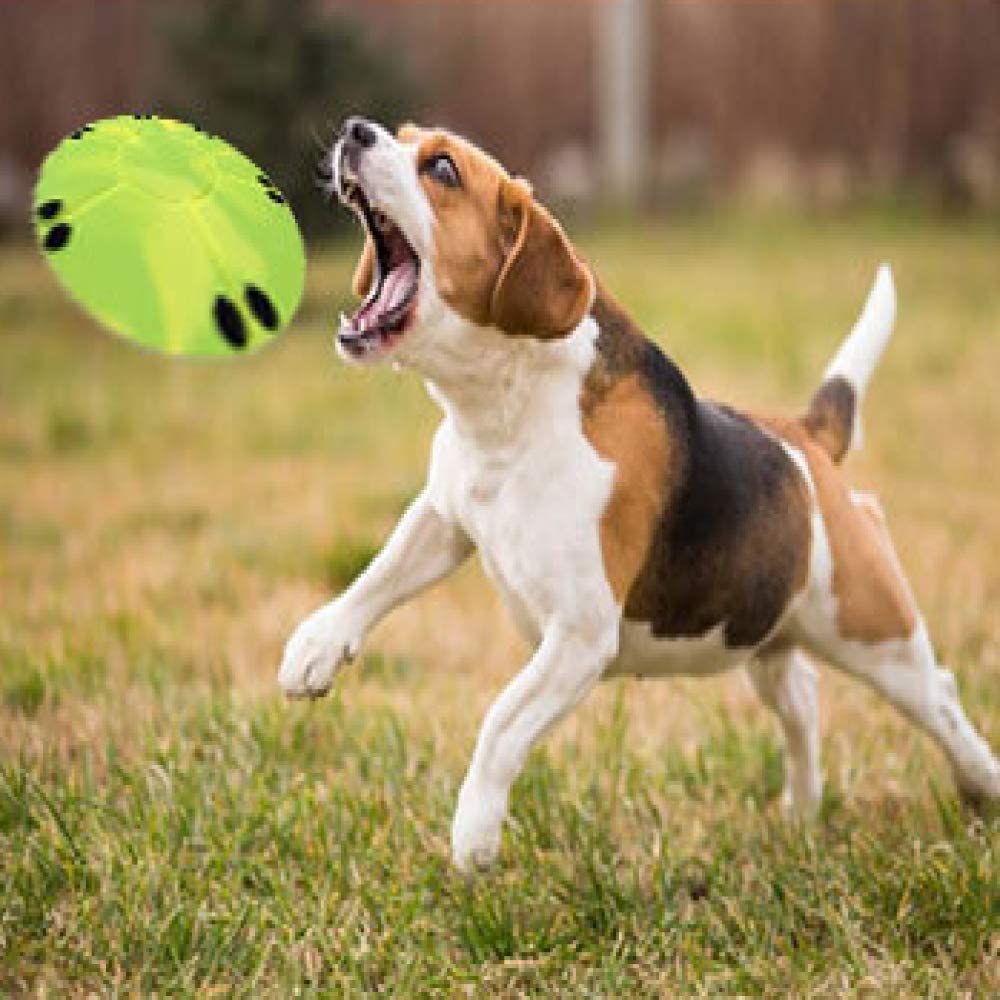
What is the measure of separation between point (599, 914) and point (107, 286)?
1292 millimetres

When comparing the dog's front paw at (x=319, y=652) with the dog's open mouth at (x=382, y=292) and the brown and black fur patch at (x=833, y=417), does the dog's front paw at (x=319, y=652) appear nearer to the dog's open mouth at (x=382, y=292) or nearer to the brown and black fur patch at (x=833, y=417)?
the dog's open mouth at (x=382, y=292)

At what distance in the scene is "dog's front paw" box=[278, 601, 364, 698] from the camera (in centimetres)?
295

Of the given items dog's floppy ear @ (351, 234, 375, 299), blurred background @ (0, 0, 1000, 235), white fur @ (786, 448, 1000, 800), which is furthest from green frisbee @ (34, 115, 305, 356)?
blurred background @ (0, 0, 1000, 235)

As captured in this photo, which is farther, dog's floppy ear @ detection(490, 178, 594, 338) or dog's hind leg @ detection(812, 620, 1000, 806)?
dog's hind leg @ detection(812, 620, 1000, 806)

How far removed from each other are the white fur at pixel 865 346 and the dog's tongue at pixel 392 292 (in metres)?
1.25

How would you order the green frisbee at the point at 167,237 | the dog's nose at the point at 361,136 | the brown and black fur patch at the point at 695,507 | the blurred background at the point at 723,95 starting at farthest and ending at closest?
the blurred background at the point at 723,95 < the brown and black fur patch at the point at 695,507 < the green frisbee at the point at 167,237 < the dog's nose at the point at 361,136

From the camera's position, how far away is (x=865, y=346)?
366 cm

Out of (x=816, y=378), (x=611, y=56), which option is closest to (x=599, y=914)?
(x=816, y=378)

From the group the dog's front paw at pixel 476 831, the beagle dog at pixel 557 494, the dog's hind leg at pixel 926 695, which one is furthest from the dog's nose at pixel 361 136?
the dog's hind leg at pixel 926 695

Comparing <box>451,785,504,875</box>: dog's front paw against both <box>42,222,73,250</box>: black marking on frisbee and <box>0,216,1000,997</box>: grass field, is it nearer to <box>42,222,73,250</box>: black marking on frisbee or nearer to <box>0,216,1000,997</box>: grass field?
<box>0,216,1000,997</box>: grass field

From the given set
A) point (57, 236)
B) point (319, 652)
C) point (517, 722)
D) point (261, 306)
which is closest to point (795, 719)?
point (517, 722)

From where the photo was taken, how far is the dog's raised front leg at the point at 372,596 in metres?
2.95

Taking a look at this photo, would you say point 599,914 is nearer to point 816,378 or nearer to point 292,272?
point 292,272

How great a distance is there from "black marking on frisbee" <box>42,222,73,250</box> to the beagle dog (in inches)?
17.4
